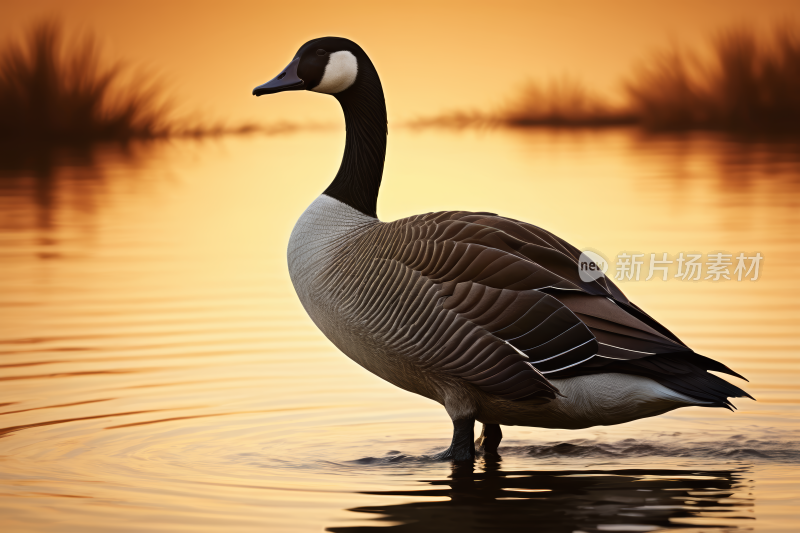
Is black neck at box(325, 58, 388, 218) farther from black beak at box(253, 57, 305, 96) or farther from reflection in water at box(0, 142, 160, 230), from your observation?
reflection in water at box(0, 142, 160, 230)

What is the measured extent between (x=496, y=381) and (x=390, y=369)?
2.52 feet

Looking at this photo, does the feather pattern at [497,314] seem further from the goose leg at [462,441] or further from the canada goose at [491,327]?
the goose leg at [462,441]

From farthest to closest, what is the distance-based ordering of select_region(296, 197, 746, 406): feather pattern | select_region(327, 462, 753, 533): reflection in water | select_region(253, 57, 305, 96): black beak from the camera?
select_region(253, 57, 305, 96): black beak → select_region(296, 197, 746, 406): feather pattern → select_region(327, 462, 753, 533): reflection in water

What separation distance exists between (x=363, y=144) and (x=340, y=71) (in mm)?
533

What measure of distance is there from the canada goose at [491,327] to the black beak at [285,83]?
3.69 feet

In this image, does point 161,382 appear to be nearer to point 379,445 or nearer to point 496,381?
point 379,445

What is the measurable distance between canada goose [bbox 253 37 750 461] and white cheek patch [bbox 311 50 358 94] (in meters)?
1.10

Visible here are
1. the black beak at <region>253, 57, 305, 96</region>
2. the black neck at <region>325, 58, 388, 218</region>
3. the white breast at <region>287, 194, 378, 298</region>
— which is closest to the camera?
the white breast at <region>287, 194, 378, 298</region>

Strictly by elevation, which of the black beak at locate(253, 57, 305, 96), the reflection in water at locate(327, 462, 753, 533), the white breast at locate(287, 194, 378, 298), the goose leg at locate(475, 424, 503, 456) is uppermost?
the black beak at locate(253, 57, 305, 96)

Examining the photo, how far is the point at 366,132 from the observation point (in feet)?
25.8

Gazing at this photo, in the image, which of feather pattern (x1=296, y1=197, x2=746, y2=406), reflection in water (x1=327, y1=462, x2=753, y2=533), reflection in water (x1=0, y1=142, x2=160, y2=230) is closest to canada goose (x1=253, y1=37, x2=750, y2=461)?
feather pattern (x1=296, y1=197, x2=746, y2=406)

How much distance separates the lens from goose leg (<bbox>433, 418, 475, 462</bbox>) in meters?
6.81

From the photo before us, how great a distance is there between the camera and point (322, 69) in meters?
7.89

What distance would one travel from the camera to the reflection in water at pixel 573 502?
5328 millimetres
